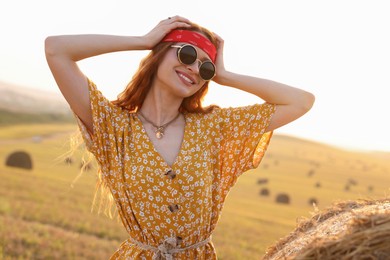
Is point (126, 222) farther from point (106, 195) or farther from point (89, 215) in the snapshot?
point (89, 215)

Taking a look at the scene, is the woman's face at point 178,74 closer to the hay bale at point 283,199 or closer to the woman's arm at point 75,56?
the woman's arm at point 75,56

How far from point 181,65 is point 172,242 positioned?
1.25 metres

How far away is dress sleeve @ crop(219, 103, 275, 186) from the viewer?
411 centimetres

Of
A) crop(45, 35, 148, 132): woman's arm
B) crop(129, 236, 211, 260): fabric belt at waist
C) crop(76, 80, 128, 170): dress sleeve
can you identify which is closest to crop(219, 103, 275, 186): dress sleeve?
crop(129, 236, 211, 260): fabric belt at waist

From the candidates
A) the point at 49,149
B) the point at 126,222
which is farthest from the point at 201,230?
the point at 49,149

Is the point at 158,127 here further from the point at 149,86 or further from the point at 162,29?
the point at 162,29

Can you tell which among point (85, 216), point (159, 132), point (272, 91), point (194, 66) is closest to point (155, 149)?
point (159, 132)

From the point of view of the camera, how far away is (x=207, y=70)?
12.6 feet

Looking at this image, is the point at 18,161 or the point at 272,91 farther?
the point at 18,161

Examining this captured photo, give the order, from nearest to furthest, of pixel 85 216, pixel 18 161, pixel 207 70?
pixel 207 70
pixel 85 216
pixel 18 161

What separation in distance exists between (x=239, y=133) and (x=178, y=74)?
0.67 m

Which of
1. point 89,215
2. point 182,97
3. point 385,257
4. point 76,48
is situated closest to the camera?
point 385,257

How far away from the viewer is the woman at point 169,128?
12.4 feet

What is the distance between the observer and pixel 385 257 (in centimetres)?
257
